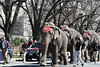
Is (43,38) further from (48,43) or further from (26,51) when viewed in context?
(26,51)

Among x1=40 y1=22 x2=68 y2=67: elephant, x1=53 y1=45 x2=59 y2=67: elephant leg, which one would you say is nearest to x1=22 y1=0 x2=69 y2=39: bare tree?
x1=40 y1=22 x2=68 y2=67: elephant

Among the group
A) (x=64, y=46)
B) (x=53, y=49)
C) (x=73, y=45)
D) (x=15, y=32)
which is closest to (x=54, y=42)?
(x=53, y=49)

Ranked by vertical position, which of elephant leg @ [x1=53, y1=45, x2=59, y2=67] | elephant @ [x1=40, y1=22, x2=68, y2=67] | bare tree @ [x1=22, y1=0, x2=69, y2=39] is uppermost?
bare tree @ [x1=22, y1=0, x2=69, y2=39]

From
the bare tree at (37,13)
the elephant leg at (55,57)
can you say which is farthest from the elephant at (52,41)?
the bare tree at (37,13)

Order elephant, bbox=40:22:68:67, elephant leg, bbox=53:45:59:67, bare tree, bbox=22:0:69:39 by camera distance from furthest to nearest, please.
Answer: bare tree, bbox=22:0:69:39 < elephant leg, bbox=53:45:59:67 < elephant, bbox=40:22:68:67

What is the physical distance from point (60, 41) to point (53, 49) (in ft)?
2.07

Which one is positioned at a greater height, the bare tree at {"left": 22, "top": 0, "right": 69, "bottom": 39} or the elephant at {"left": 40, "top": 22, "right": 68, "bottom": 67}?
the bare tree at {"left": 22, "top": 0, "right": 69, "bottom": 39}

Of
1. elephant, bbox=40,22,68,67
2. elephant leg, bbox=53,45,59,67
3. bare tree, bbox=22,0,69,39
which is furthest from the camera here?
bare tree, bbox=22,0,69,39

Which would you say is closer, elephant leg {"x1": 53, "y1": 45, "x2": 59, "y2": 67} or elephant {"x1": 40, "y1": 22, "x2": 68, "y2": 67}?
elephant {"x1": 40, "y1": 22, "x2": 68, "y2": 67}

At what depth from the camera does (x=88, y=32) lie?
68.5 feet

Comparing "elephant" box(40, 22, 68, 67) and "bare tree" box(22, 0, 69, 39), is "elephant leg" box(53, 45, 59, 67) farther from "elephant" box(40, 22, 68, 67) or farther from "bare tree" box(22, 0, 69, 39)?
"bare tree" box(22, 0, 69, 39)

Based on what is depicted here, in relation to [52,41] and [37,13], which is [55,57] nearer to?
[52,41]

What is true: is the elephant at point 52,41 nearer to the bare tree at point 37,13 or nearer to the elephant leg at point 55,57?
the elephant leg at point 55,57

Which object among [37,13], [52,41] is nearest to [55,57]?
[52,41]
